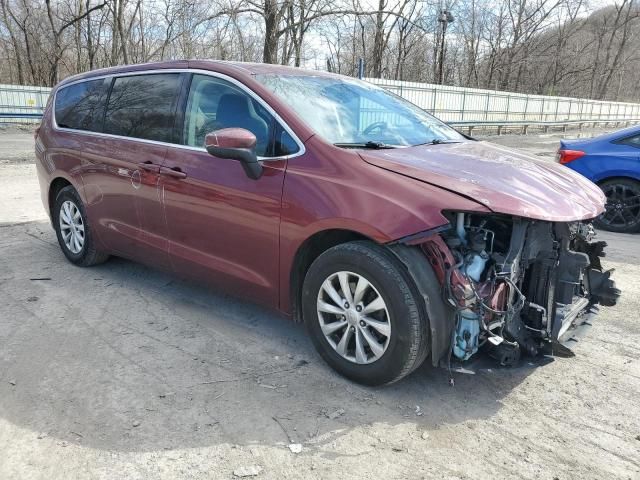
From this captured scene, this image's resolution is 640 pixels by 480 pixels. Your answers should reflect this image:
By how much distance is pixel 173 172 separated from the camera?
12.8ft

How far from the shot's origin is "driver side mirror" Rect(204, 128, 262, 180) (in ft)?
10.8

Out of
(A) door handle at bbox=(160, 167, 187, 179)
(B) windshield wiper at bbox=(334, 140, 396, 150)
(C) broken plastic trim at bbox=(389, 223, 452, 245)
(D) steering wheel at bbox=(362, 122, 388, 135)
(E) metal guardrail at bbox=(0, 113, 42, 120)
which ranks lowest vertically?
(C) broken plastic trim at bbox=(389, 223, 452, 245)

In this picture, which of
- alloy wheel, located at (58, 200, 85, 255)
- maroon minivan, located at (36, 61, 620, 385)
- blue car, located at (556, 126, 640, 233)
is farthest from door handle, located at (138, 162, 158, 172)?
blue car, located at (556, 126, 640, 233)

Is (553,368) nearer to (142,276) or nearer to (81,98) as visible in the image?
(142,276)

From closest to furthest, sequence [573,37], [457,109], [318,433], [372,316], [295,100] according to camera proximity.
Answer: [318,433]
[372,316]
[295,100]
[457,109]
[573,37]

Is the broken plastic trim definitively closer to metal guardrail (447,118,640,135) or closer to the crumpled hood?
the crumpled hood

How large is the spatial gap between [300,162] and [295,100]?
0.54 metres

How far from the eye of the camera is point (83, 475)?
246 cm

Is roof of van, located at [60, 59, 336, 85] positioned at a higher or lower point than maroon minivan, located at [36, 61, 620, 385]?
higher

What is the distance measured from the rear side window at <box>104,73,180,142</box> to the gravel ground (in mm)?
1375

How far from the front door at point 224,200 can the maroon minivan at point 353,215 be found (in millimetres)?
11

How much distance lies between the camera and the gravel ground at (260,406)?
2570 millimetres

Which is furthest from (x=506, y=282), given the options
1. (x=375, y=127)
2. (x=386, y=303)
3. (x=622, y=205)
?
(x=622, y=205)

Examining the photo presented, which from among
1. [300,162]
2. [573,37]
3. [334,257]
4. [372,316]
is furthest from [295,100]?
[573,37]
